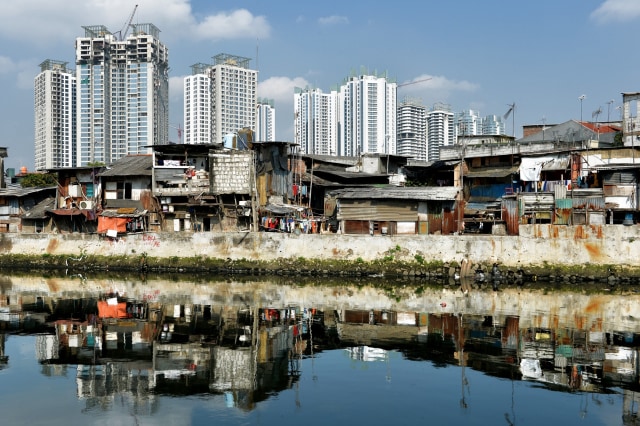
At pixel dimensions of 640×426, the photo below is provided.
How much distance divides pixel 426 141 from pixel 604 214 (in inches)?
3096

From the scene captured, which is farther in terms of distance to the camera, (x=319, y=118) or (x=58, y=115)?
(x=319, y=118)

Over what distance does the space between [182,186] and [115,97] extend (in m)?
77.4

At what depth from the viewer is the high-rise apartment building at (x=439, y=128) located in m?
117

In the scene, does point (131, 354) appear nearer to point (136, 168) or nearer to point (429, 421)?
point (429, 421)

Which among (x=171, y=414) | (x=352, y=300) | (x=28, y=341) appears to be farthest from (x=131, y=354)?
(x=352, y=300)

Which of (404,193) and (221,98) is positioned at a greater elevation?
(221,98)

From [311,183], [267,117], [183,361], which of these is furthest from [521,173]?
[267,117]

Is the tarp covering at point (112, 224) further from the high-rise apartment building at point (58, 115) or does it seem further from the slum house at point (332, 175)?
the high-rise apartment building at point (58, 115)

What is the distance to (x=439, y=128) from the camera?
118 meters

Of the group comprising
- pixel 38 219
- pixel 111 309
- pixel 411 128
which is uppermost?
pixel 411 128

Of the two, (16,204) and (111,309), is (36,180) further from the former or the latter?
(111,309)

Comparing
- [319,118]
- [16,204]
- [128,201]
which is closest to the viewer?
[128,201]

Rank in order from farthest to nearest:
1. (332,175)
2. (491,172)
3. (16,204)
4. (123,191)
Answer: (332,175)
(16,204)
(123,191)
(491,172)

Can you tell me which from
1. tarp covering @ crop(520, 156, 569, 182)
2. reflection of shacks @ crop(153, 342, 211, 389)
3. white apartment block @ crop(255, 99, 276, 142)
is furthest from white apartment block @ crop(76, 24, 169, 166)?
reflection of shacks @ crop(153, 342, 211, 389)
